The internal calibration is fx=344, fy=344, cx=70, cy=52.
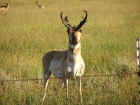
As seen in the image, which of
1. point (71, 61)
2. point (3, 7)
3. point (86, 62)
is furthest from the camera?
point (86, 62)

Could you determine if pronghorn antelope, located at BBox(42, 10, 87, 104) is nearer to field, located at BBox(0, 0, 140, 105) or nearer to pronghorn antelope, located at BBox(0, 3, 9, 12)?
field, located at BBox(0, 0, 140, 105)

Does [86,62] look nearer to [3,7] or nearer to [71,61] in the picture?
[71,61]

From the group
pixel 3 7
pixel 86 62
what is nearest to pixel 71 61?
pixel 3 7

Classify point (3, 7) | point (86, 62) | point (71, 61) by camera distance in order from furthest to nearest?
1. point (86, 62)
2. point (3, 7)
3. point (71, 61)

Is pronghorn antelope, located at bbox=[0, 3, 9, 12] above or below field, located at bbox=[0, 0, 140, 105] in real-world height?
above

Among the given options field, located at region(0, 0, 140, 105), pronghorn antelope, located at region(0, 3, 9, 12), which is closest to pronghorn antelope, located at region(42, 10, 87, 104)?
field, located at region(0, 0, 140, 105)

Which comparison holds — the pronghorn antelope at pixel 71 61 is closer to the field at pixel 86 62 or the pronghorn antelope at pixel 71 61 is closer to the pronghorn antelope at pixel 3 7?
the field at pixel 86 62

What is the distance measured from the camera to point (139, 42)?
219 inches

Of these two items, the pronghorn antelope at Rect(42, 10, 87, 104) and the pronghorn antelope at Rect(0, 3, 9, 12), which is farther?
the pronghorn antelope at Rect(0, 3, 9, 12)

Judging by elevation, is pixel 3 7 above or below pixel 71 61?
above

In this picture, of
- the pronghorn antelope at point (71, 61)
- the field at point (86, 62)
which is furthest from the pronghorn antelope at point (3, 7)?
the pronghorn antelope at point (71, 61)

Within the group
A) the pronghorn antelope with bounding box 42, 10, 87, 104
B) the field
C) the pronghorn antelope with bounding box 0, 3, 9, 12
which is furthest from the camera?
the pronghorn antelope with bounding box 0, 3, 9, 12

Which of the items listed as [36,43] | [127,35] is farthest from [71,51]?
[127,35]

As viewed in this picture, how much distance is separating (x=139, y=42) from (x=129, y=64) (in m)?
4.44
